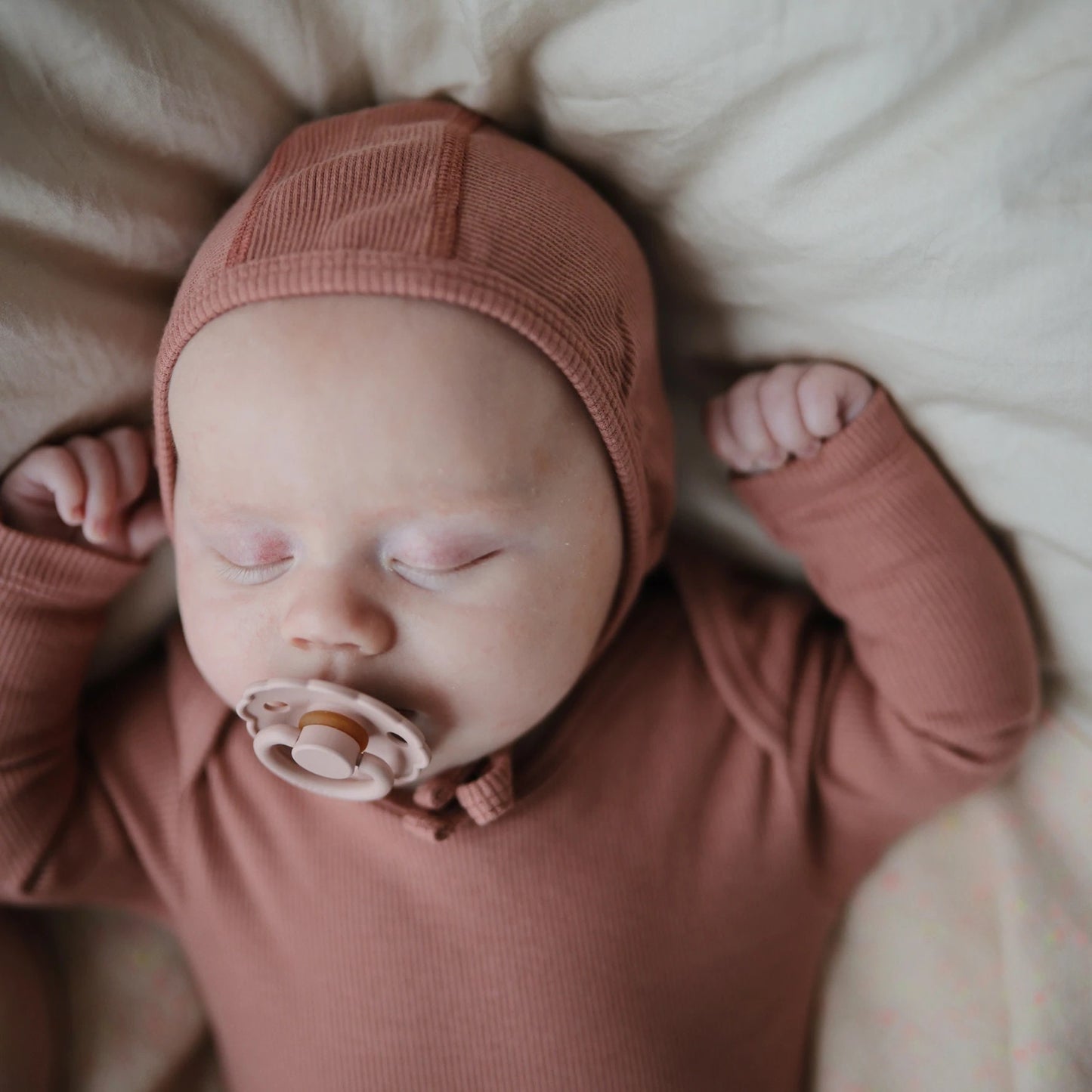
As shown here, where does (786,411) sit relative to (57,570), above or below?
above

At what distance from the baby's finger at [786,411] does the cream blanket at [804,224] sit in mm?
A: 33

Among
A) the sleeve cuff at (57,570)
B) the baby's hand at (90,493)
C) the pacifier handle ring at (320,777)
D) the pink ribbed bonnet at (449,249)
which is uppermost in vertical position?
the pink ribbed bonnet at (449,249)

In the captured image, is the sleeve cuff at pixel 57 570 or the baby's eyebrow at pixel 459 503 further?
the sleeve cuff at pixel 57 570

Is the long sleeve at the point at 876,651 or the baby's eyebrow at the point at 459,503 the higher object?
the baby's eyebrow at the point at 459,503

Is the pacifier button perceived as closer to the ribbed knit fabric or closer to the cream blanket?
the ribbed knit fabric

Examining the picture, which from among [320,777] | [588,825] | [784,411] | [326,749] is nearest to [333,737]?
[326,749]

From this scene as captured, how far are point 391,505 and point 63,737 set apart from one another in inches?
19.9

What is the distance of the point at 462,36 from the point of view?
0.81 metres

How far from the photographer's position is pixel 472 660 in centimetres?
74

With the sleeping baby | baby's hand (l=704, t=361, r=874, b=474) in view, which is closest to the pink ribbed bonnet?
the sleeping baby

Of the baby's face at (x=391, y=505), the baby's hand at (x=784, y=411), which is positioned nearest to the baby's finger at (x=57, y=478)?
the baby's face at (x=391, y=505)

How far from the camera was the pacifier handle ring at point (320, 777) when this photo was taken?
739mm

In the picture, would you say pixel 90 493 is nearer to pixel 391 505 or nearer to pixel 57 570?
pixel 57 570

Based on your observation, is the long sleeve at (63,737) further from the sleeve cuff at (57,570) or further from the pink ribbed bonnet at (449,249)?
the pink ribbed bonnet at (449,249)
